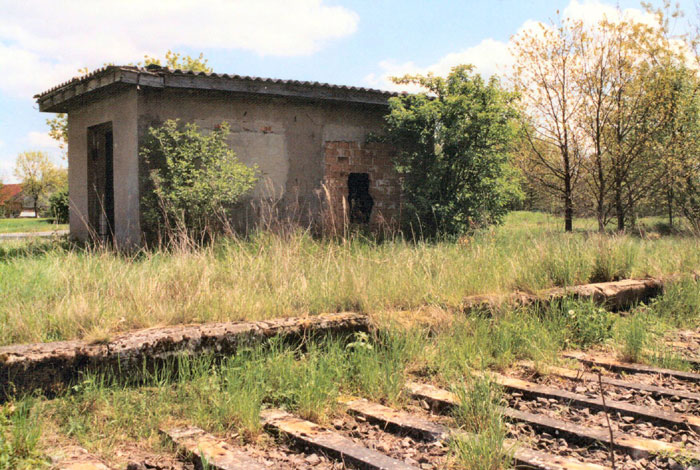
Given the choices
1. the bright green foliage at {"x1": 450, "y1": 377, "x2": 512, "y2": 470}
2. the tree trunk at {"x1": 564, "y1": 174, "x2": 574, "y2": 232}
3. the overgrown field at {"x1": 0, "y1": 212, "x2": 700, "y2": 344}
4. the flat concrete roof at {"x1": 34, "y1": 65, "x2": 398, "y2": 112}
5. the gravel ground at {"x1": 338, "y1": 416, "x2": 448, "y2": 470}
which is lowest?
the gravel ground at {"x1": 338, "y1": 416, "x2": 448, "y2": 470}

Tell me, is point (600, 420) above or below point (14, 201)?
below

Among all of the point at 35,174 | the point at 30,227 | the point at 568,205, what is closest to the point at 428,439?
the point at 568,205

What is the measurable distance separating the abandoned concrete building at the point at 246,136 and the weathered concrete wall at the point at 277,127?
0.02m

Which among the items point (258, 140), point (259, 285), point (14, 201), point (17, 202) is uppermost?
point (258, 140)

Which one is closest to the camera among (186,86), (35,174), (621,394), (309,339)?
(621,394)

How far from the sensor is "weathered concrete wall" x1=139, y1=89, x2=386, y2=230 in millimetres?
10484

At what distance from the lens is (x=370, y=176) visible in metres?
12.5

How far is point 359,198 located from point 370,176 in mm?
530

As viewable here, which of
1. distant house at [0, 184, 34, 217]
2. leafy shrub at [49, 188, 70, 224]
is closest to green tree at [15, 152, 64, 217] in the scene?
distant house at [0, 184, 34, 217]

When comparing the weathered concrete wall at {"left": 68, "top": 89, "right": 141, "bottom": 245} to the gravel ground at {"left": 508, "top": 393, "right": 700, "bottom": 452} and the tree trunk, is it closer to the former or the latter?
the gravel ground at {"left": 508, "top": 393, "right": 700, "bottom": 452}

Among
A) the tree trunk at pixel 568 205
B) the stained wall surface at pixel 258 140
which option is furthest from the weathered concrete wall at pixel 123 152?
the tree trunk at pixel 568 205

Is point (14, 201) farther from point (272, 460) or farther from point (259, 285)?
point (272, 460)

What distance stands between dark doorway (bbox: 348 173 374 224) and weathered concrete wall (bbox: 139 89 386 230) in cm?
77

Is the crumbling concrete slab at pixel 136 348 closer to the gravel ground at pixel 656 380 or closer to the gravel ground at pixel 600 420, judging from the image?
the gravel ground at pixel 600 420
